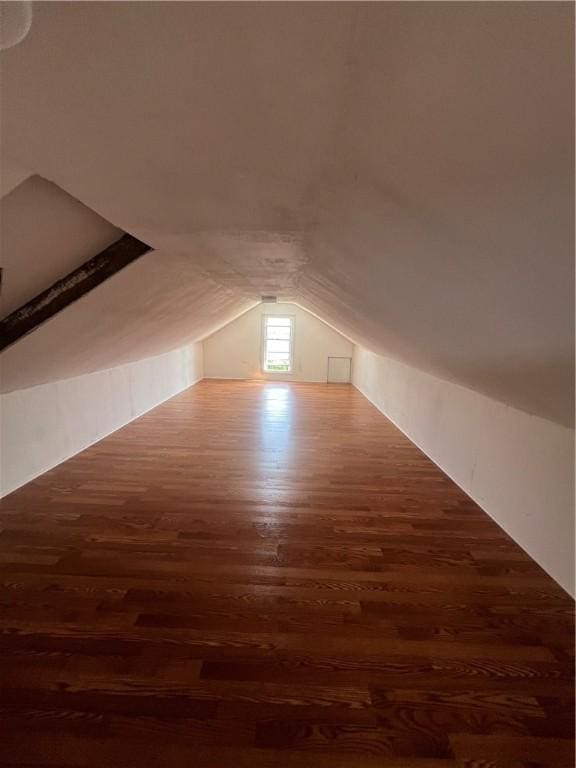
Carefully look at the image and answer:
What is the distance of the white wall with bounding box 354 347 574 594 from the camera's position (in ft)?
6.61

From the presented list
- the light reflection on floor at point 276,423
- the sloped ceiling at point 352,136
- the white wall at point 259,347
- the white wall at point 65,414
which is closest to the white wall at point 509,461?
the sloped ceiling at point 352,136

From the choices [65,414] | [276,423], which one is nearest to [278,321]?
[276,423]

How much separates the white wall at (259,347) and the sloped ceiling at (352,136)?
7170mm

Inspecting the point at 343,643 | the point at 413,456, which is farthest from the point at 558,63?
the point at 413,456

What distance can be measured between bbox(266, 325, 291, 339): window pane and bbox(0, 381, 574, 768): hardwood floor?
6.12 m

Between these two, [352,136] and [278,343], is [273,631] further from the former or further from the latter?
[278,343]

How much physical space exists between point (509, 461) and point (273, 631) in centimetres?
A: 177

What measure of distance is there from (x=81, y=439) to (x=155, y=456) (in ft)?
2.47

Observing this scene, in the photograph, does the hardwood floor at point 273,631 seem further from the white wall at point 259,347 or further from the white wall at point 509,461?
the white wall at point 259,347

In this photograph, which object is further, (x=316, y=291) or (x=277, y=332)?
(x=277, y=332)

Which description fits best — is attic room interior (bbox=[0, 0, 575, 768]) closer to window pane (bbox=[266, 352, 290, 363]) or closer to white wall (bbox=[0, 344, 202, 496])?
white wall (bbox=[0, 344, 202, 496])

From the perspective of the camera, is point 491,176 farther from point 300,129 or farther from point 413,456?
point 413,456

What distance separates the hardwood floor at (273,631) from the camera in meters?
1.26

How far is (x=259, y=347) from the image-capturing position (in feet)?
29.5
